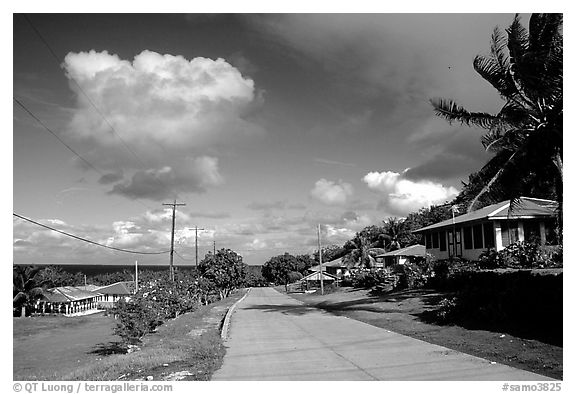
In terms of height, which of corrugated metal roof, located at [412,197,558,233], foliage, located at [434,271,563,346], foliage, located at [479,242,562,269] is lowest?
foliage, located at [434,271,563,346]

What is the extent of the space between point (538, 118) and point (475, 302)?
598 centimetres

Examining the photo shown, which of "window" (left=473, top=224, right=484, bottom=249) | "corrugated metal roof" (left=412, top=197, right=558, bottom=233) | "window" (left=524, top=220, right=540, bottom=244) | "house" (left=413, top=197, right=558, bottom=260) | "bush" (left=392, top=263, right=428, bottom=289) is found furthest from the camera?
"window" (left=473, top=224, right=484, bottom=249)

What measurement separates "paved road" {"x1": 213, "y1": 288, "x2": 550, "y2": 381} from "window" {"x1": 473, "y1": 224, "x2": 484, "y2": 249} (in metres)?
16.3

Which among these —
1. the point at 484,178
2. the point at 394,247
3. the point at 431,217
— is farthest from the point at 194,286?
the point at 431,217

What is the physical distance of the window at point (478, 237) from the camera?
30216 mm

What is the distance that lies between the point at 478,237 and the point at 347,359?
73.3ft

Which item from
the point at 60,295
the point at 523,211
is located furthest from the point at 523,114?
the point at 60,295

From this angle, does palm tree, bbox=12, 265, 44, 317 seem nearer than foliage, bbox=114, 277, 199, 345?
No

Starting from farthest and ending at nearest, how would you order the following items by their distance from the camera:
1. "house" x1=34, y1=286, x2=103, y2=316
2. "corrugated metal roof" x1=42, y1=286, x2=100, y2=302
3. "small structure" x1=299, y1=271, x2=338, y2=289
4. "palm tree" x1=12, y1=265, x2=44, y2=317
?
1. "small structure" x1=299, y1=271, x2=338, y2=289
2. "house" x1=34, y1=286, x2=103, y2=316
3. "corrugated metal roof" x1=42, y1=286, x2=100, y2=302
4. "palm tree" x1=12, y1=265, x2=44, y2=317

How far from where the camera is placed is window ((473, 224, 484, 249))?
3022 cm

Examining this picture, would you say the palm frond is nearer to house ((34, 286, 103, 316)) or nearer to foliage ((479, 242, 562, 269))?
foliage ((479, 242, 562, 269))

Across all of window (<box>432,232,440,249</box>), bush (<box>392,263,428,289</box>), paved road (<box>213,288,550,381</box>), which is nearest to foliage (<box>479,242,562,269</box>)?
bush (<box>392,263,428,289</box>)

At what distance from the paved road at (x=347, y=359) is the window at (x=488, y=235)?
1552 cm

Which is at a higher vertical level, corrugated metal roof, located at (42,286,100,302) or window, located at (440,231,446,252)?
window, located at (440,231,446,252)
